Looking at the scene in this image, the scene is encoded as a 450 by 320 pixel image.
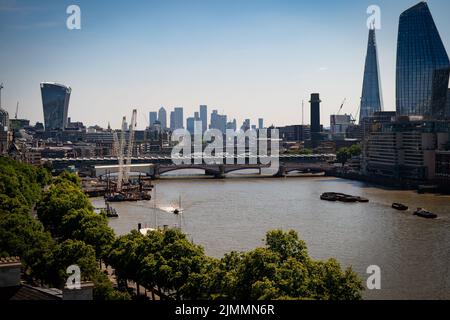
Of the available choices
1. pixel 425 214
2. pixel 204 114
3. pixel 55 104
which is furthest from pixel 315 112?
pixel 204 114

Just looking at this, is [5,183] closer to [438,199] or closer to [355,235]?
[355,235]

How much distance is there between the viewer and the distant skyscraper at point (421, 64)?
4172 centimetres

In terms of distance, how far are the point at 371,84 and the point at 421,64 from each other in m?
27.7

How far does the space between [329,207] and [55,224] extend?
1132cm

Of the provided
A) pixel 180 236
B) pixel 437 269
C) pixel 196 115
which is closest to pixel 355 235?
pixel 437 269

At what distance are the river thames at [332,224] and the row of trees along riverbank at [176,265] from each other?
2.41 metres

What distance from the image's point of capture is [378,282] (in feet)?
33.9

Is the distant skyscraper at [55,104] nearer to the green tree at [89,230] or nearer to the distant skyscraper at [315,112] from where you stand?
the distant skyscraper at [315,112]

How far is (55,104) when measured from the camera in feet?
268

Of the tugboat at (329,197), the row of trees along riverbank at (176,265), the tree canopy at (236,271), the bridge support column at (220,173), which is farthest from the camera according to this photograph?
the bridge support column at (220,173)

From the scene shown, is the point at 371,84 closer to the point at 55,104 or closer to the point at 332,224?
the point at 55,104

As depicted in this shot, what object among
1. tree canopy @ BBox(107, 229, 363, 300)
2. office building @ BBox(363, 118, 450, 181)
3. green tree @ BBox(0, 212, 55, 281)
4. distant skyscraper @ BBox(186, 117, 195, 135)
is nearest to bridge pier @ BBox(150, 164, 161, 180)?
office building @ BBox(363, 118, 450, 181)

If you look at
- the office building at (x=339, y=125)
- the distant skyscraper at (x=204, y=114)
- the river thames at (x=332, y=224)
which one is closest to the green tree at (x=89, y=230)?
the river thames at (x=332, y=224)
